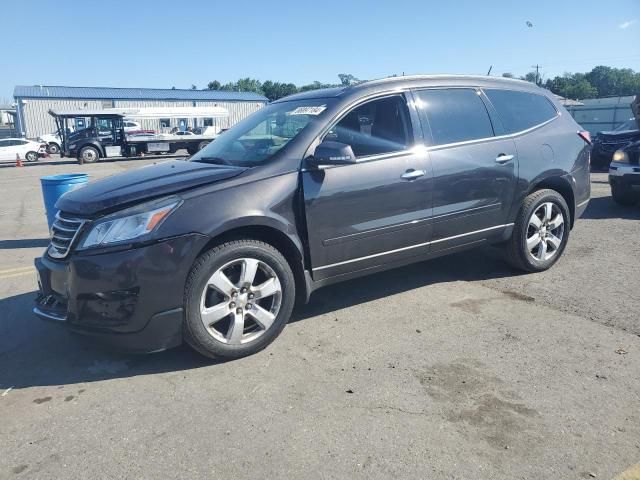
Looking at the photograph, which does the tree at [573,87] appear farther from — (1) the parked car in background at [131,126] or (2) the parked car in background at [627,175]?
(2) the parked car in background at [627,175]

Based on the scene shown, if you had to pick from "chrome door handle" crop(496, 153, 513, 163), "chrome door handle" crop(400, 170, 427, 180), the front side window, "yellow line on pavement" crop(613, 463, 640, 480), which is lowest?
"yellow line on pavement" crop(613, 463, 640, 480)

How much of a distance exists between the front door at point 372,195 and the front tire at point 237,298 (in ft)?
1.24

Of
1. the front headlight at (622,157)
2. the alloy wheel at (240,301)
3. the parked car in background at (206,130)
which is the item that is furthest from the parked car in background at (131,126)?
the alloy wheel at (240,301)

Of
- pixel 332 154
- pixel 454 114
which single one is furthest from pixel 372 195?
pixel 454 114

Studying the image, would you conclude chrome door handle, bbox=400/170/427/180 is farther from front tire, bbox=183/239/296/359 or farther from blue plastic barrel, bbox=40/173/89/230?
blue plastic barrel, bbox=40/173/89/230

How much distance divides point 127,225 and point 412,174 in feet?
7.16

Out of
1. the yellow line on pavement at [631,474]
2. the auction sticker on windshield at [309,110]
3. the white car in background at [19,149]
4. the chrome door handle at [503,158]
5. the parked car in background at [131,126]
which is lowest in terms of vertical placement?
the yellow line on pavement at [631,474]

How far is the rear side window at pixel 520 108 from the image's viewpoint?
492 centimetres

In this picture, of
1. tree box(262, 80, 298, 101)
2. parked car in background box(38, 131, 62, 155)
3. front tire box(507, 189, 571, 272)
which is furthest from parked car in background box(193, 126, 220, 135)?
tree box(262, 80, 298, 101)

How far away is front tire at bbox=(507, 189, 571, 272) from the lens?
4.98 m

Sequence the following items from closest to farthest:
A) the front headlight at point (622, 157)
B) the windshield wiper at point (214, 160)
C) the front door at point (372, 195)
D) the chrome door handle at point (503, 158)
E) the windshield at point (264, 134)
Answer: the front door at point (372, 195) < the windshield at point (264, 134) < the windshield wiper at point (214, 160) < the chrome door handle at point (503, 158) < the front headlight at point (622, 157)

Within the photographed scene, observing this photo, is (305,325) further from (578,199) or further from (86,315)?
(578,199)

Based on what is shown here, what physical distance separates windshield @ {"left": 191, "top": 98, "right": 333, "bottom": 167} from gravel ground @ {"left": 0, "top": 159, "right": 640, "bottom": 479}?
4.56 feet

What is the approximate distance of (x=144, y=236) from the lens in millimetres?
3189
